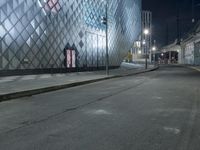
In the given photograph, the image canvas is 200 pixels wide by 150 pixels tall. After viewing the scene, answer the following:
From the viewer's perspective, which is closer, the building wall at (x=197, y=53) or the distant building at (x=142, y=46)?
the building wall at (x=197, y=53)

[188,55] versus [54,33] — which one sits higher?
[54,33]

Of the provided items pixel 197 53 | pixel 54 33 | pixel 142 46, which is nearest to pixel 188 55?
pixel 197 53

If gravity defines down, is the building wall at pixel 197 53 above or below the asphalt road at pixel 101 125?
above

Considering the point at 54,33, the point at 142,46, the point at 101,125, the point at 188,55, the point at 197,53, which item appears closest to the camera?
the point at 101,125

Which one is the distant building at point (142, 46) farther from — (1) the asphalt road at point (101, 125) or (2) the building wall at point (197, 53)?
(1) the asphalt road at point (101, 125)

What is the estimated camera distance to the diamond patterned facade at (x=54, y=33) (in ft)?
92.6

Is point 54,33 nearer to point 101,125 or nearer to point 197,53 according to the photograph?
point 101,125

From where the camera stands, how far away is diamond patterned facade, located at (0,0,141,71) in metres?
28.2

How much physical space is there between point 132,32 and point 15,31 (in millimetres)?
40820

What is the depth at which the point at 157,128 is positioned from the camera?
7566mm

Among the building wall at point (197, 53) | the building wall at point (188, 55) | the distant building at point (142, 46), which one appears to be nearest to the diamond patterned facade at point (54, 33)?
the building wall at point (197, 53)

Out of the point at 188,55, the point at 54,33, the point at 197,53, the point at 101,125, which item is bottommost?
the point at 101,125

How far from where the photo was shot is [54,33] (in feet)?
114

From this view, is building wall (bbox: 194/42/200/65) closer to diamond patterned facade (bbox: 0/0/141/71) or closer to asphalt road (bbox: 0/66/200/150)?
diamond patterned facade (bbox: 0/0/141/71)
